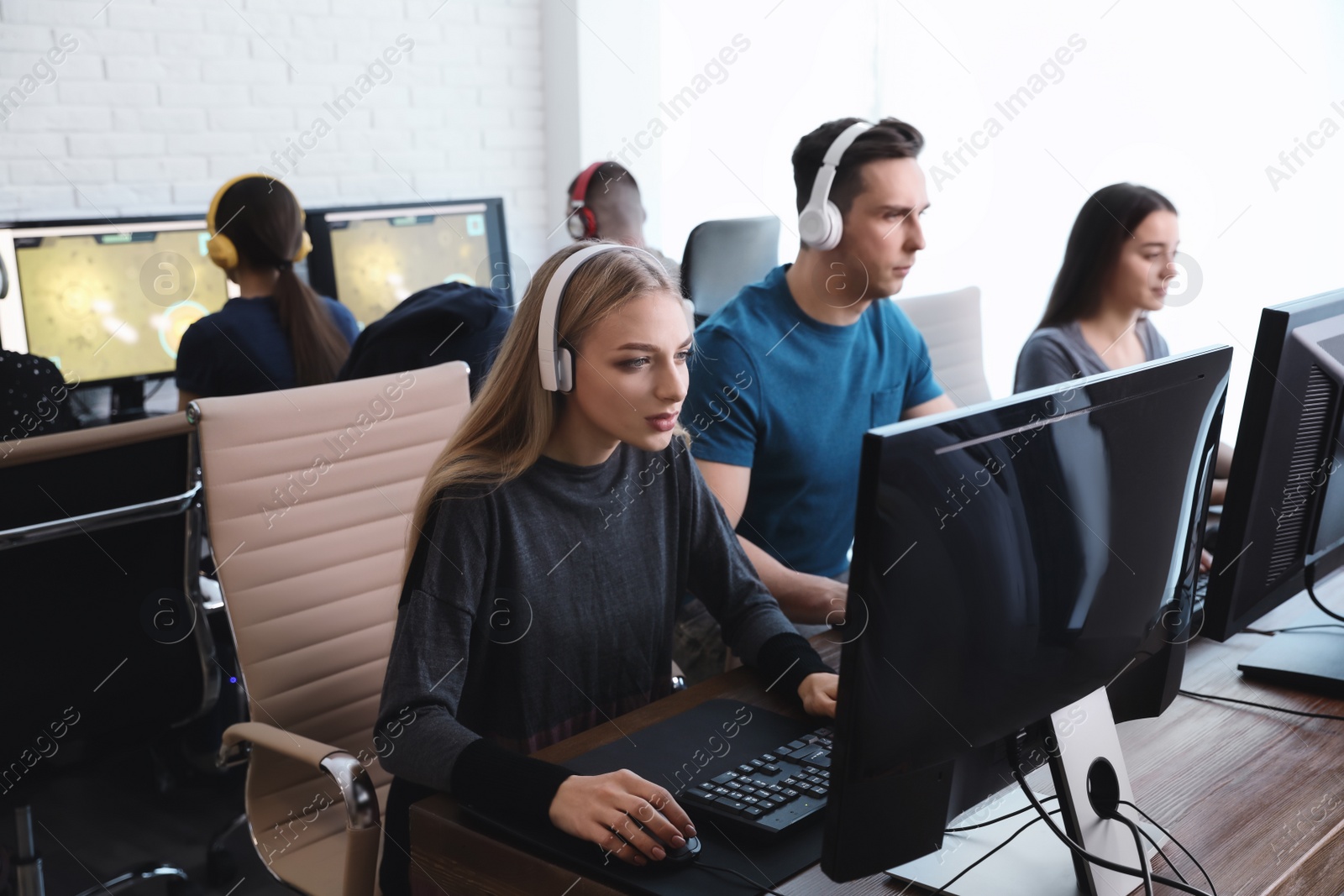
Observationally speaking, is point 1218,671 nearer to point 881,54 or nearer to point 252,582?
point 252,582

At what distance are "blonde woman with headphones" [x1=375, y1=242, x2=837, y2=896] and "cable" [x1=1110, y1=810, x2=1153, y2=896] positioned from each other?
31cm

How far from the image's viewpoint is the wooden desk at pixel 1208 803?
0.96 meters

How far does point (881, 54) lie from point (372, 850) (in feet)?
12.1

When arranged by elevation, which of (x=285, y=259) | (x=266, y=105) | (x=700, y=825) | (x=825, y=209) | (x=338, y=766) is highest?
(x=266, y=105)

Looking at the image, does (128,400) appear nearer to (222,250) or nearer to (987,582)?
(222,250)

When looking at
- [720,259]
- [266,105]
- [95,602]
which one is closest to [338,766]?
[95,602]

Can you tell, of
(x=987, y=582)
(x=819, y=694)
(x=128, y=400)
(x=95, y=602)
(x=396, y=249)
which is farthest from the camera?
(x=396, y=249)

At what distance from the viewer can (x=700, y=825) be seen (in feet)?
3.24

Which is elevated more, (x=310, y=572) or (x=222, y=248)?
(x=222, y=248)

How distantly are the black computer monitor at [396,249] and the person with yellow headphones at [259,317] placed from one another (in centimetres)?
63

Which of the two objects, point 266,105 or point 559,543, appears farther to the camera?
point 266,105

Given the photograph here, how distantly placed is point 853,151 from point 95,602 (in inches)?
56.4

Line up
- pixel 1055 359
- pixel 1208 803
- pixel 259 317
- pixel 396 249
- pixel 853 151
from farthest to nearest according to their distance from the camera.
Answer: pixel 396 249 < pixel 259 317 < pixel 1055 359 < pixel 853 151 < pixel 1208 803

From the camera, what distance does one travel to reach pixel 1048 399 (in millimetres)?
834
